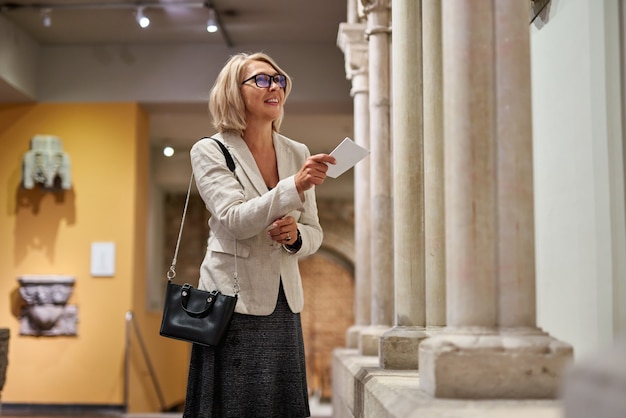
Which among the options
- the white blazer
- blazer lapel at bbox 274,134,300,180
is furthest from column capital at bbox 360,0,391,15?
the white blazer

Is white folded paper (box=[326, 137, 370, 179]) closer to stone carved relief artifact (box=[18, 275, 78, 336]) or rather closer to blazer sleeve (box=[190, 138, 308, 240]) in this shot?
blazer sleeve (box=[190, 138, 308, 240])

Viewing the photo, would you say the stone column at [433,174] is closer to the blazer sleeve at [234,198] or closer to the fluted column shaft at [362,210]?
the blazer sleeve at [234,198]

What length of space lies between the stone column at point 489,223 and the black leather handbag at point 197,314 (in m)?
0.61

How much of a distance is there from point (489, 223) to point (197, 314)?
3.00 feet

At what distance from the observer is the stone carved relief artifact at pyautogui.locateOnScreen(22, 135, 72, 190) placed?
9164 mm

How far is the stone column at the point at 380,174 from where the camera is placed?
18.0 ft

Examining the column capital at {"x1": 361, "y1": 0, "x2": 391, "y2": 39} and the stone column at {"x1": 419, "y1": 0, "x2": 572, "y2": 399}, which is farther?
the column capital at {"x1": 361, "y1": 0, "x2": 391, "y2": 39}

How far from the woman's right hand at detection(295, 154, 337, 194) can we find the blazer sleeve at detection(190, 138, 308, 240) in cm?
2

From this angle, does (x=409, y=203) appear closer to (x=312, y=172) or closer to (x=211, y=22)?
(x=312, y=172)

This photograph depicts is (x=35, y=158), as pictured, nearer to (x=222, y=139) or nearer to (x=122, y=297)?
(x=122, y=297)

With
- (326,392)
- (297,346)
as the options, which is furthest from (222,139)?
(326,392)

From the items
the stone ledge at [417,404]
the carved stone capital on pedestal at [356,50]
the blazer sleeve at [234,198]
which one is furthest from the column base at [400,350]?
the carved stone capital on pedestal at [356,50]

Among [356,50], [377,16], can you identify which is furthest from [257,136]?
[356,50]

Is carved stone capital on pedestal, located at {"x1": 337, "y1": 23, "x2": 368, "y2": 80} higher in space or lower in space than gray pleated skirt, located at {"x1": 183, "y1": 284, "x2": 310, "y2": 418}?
higher
